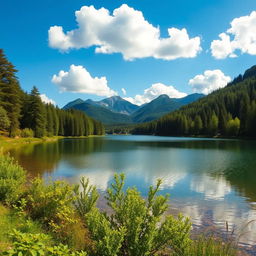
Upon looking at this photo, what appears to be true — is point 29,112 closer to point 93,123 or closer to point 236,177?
point 236,177

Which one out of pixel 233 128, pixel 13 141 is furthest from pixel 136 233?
pixel 233 128

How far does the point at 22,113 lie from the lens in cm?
8181

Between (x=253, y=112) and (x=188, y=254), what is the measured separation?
114842 mm

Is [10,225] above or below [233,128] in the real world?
below

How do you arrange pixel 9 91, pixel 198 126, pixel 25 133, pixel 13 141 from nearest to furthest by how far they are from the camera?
pixel 13 141 < pixel 9 91 < pixel 25 133 < pixel 198 126

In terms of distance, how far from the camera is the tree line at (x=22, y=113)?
58891mm

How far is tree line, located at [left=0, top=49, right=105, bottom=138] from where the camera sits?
193 feet

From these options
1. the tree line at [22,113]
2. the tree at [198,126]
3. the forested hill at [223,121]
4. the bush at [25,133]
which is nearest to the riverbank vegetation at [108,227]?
the tree line at [22,113]

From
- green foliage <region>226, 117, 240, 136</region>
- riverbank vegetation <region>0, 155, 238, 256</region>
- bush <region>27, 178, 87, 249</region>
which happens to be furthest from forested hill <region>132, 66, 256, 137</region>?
bush <region>27, 178, 87, 249</region>

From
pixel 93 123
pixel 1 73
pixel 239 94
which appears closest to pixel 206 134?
pixel 239 94

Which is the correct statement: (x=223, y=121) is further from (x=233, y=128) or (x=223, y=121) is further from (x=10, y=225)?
(x=10, y=225)

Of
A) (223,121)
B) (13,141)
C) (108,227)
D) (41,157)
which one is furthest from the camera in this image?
(223,121)

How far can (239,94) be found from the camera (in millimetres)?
194250

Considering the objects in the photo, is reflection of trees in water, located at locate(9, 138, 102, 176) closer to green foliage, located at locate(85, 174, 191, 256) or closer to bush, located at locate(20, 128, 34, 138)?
green foliage, located at locate(85, 174, 191, 256)
